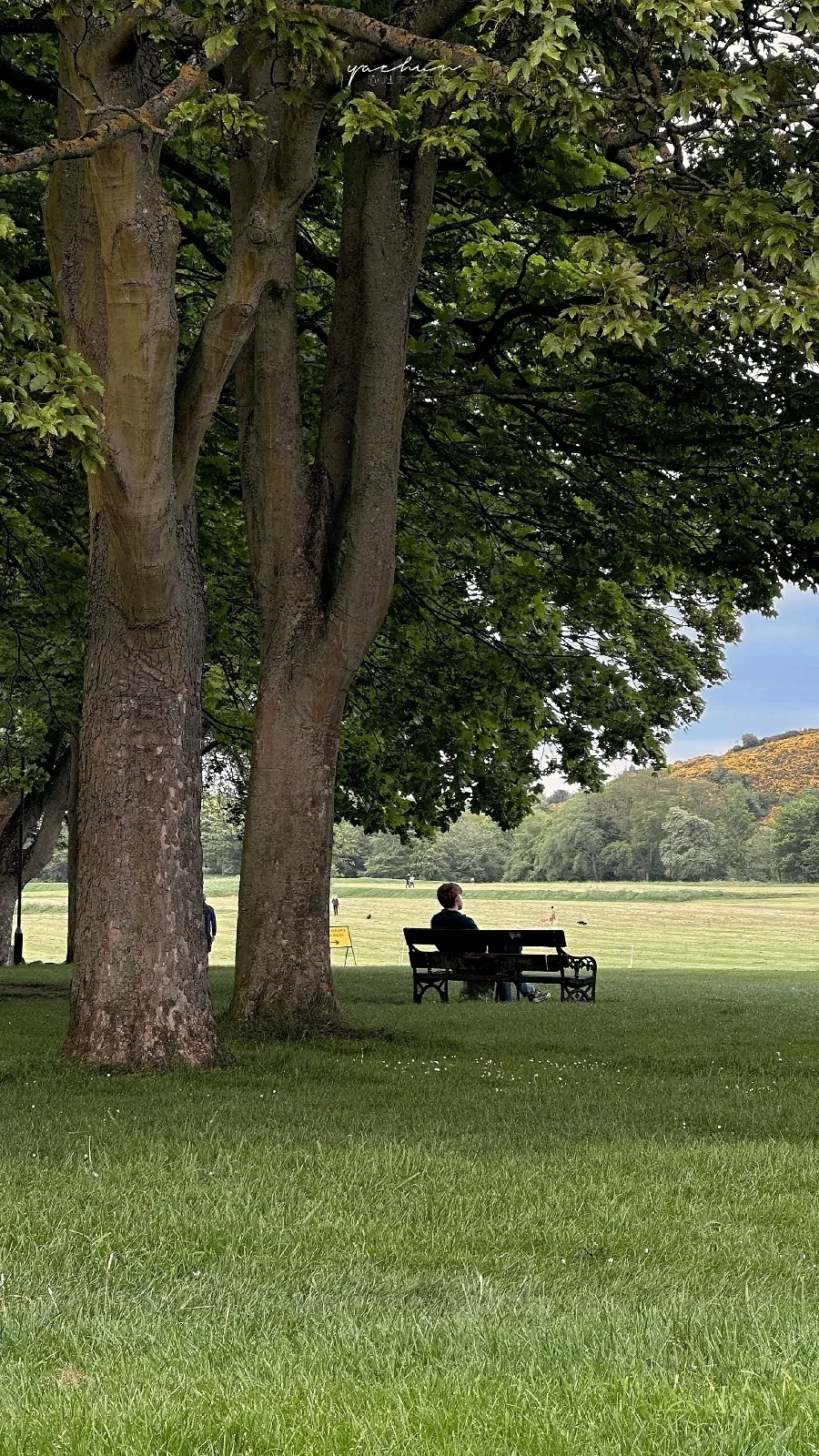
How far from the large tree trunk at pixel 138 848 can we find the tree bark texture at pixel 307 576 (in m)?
1.57

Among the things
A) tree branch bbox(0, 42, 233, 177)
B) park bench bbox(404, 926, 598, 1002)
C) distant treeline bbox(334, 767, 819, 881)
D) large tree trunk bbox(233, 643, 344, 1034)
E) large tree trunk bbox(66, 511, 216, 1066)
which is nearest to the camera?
tree branch bbox(0, 42, 233, 177)

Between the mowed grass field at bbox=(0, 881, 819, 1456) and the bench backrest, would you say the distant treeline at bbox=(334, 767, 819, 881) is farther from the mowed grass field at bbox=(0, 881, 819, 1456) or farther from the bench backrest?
the mowed grass field at bbox=(0, 881, 819, 1456)

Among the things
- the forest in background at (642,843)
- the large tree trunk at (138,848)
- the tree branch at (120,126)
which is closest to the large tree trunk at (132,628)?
the large tree trunk at (138,848)

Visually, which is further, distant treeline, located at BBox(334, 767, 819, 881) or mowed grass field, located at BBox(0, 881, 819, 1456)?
distant treeline, located at BBox(334, 767, 819, 881)

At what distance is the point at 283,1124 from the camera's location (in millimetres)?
7711

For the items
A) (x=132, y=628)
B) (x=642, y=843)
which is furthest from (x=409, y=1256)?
(x=642, y=843)

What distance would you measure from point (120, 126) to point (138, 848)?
4.57 metres

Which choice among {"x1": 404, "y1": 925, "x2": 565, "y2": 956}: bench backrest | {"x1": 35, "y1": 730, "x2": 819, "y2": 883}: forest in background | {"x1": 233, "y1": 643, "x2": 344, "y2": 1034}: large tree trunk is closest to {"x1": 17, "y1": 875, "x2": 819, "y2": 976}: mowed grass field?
{"x1": 35, "y1": 730, "x2": 819, "y2": 883}: forest in background

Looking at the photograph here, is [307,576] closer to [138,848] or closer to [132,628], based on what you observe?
[132,628]

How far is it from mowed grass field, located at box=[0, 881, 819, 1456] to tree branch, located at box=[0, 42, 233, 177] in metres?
5.18

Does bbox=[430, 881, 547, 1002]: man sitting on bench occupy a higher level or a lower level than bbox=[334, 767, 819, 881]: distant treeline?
lower

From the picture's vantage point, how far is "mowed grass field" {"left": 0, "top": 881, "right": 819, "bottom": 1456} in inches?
135

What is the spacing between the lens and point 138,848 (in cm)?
988

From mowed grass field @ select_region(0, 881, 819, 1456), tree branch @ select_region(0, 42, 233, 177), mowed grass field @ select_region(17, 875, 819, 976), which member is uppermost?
tree branch @ select_region(0, 42, 233, 177)
